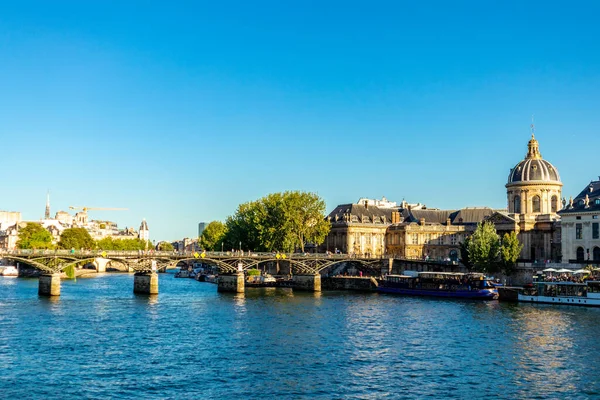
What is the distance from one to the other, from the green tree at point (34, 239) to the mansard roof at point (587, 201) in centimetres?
10095

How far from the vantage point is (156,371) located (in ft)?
145

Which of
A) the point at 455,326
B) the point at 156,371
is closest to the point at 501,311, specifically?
the point at 455,326

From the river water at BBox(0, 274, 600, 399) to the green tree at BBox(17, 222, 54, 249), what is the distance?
73.9 metres

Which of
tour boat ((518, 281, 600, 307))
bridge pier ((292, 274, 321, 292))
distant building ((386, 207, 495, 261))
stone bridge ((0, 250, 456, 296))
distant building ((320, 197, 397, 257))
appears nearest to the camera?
tour boat ((518, 281, 600, 307))

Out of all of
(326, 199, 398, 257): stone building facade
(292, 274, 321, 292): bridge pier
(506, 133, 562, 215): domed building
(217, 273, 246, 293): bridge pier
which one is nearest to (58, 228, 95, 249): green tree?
(326, 199, 398, 257): stone building facade

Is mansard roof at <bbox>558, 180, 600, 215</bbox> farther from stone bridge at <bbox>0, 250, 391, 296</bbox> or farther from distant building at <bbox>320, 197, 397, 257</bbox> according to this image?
distant building at <bbox>320, 197, 397, 257</bbox>

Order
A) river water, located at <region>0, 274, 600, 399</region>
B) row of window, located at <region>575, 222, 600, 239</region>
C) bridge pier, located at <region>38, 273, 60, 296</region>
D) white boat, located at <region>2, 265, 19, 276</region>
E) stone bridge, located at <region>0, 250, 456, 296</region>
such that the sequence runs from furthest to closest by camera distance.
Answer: white boat, located at <region>2, 265, 19, 276</region>, row of window, located at <region>575, 222, 600, 239</region>, stone bridge, located at <region>0, 250, 456, 296</region>, bridge pier, located at <region>38, 273, 60, 296</region>, river water, located at <region>0, 274, 600, 399</region>

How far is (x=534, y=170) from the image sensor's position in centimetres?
12712

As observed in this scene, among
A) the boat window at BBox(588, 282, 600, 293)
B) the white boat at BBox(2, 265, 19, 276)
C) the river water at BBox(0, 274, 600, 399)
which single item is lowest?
the river water at BBox(0, 274, 600, 399)

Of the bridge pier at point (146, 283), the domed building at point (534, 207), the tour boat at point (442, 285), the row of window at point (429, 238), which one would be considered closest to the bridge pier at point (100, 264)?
the row of window at point (429, 238)

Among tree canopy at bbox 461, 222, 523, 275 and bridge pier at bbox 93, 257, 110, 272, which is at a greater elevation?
tree canopy at bbox 461, 222, 523, 275

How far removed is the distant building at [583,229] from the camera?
334 feet

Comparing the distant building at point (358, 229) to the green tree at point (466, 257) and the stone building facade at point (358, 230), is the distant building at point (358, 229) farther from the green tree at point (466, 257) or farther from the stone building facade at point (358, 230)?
the green tree at point (466, 257)

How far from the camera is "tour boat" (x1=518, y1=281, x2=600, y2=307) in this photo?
269 feet
